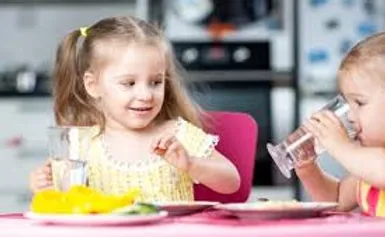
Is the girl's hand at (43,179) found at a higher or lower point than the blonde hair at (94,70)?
lower

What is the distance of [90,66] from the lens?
81.3 inches

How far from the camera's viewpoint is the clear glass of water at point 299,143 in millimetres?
1576

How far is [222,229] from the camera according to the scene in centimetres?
120

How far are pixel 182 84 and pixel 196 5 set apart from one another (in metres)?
2.51

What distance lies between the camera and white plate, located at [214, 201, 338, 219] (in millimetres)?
1332

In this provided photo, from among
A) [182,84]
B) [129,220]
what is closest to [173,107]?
[182,84]

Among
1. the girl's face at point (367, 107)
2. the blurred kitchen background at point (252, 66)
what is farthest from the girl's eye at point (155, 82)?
Answer: the blurred kitchen background at point (252, 66)

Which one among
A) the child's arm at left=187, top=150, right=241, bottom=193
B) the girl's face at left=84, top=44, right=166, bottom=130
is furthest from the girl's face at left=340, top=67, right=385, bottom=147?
the girl's face at left=84, top=44, right=166, bottom=130

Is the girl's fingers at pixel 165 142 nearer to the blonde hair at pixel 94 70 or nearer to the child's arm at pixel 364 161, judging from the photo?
the child's arm at pixel 364 161

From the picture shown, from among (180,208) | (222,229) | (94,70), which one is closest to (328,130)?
(180,208)

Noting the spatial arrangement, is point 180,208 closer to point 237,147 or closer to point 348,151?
point 348,151

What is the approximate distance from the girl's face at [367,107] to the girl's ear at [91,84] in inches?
24.4

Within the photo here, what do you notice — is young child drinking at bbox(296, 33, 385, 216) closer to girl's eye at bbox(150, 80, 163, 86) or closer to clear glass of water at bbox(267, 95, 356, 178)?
clear glass of water at bbox(267, 95, 356, 178)

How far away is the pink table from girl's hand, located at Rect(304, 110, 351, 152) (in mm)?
247
